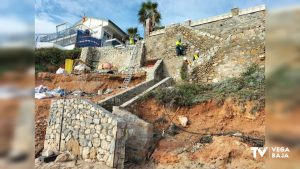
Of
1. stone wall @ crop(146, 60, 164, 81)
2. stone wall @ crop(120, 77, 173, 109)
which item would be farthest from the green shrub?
stone wall @ crop(146, 60, 164, 81)

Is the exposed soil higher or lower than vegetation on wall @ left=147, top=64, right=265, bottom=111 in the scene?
lower

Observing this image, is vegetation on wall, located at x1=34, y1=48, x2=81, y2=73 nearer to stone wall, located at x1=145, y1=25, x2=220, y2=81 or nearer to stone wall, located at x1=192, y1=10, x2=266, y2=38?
stone wall, located at x1=145, y1=25, x2=220, y2=81

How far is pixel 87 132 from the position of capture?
7.16 meters

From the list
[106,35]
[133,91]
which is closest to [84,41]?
[106,35]

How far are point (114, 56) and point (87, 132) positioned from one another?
10.8m

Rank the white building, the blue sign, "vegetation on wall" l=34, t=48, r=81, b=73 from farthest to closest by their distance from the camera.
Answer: the white building → the blue sign → "vegetation on wall" l=34, t=48, r=81, b=73

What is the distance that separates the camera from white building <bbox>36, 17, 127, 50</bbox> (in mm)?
24000

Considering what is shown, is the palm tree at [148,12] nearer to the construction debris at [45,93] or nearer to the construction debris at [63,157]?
the construction debris at [45,93]

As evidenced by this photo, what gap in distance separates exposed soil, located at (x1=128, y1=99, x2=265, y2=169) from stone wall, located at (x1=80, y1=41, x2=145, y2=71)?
7068mm

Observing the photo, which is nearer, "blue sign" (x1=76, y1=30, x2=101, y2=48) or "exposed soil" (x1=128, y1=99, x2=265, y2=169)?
"exposed soil" (x1=128, y1=99, x2=265, y2=169)

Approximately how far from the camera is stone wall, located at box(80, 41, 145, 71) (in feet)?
53.2

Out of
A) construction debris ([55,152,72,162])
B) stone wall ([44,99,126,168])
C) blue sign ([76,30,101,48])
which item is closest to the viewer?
stone wall ([44,99,126,168])

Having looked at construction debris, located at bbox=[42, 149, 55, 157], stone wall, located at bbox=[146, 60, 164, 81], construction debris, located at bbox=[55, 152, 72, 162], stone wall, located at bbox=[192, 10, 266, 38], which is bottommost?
construction debris, located at bbox=[55, 152, 72, 162]

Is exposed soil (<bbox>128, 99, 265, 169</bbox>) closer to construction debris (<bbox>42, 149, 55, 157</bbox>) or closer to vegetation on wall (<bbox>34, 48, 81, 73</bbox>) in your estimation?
construction debris (<bbox>42, 149, 55, 157</bbox>)
